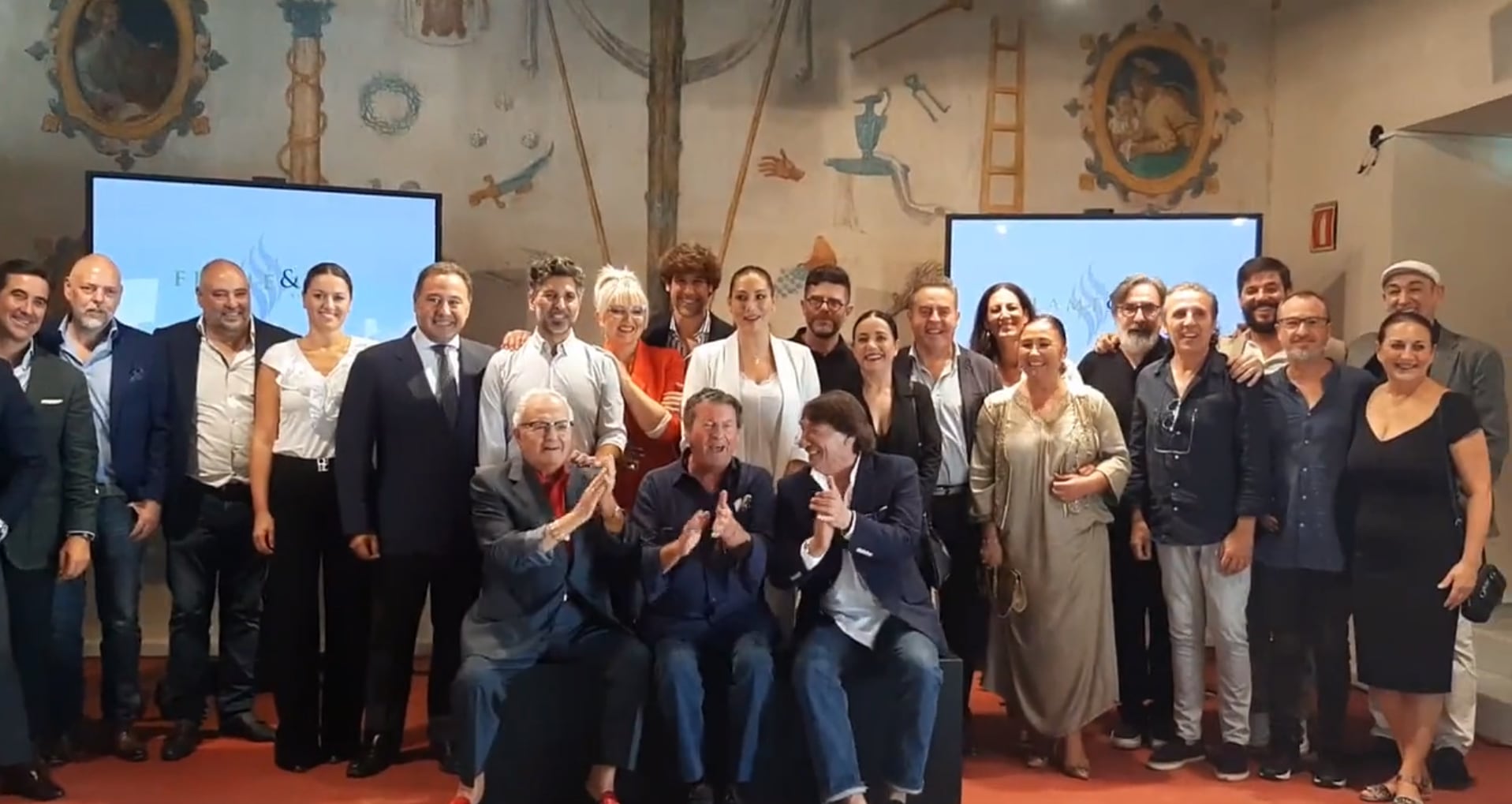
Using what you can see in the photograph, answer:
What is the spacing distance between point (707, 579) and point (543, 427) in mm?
622

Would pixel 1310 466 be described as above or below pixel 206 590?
above

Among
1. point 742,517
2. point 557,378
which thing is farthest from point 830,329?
point 557,378

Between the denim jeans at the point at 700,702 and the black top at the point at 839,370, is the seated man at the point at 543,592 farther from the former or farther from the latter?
the black top at the point at 839,370

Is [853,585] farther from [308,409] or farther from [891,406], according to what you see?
[308,409]

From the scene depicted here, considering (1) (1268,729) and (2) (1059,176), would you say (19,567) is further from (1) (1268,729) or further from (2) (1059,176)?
(2) (1059,176)

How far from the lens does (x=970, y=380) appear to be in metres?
3.99

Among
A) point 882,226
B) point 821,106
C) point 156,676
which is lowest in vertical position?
point 156,676

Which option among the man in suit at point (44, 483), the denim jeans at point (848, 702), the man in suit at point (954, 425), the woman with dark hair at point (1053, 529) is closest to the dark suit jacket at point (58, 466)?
the man in suit at point (44, 483)

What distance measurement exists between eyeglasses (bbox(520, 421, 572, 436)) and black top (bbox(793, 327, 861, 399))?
2.83 feet

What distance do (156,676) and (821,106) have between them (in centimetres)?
385

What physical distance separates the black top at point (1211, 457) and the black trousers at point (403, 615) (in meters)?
2.19

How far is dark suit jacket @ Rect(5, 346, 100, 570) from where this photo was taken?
11.7 ft

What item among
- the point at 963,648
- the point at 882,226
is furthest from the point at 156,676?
the point at 882,226

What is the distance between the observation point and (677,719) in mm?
3283
